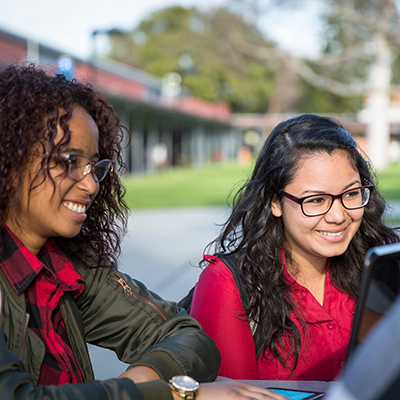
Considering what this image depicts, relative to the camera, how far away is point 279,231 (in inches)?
97.6

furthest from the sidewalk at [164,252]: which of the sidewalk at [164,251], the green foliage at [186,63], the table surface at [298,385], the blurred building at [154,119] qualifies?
the green foliage at [186,63]

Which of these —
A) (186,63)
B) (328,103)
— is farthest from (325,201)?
(186,63)

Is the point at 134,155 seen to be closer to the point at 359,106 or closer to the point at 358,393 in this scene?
the point at 358,393

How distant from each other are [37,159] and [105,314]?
1.96 ft

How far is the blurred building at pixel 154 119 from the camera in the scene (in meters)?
26.9

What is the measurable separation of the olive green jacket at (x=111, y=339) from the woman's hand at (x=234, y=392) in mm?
101

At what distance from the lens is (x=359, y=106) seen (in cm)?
6353

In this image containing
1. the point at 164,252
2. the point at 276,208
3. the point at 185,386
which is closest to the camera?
the point at 185,386

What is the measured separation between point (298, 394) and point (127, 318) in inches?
24.7

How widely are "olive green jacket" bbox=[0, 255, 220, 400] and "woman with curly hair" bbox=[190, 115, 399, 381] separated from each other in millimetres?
293

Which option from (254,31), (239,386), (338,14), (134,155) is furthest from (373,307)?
(134,155)

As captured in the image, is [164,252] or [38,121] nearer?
[38,121]

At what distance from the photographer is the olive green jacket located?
1433 millimetres

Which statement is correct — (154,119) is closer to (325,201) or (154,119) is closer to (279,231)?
(279,231)
